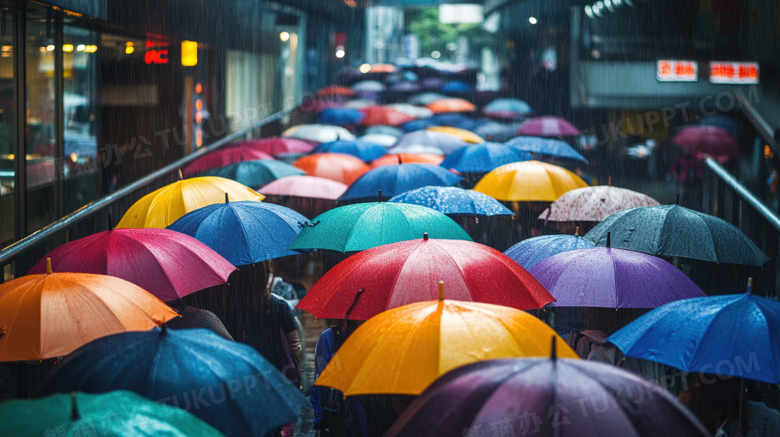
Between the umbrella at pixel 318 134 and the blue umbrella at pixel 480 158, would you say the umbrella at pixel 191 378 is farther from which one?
the umbrella at pixel 318 134

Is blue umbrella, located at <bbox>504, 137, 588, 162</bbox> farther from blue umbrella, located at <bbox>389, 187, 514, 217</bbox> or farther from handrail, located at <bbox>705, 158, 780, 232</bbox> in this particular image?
blue umbrella, located at <bbox>389, 187, 514, 217</bbox>

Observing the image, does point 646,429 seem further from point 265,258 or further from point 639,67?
point 639,67

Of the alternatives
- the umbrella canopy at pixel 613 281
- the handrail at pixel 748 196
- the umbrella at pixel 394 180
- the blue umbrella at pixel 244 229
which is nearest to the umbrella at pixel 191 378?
the umbrella canopy at pixel 613 281

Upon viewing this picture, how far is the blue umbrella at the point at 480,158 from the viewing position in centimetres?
995

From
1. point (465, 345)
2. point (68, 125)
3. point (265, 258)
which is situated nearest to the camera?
point (465, 345)

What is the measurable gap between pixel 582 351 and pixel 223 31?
54.0 ft

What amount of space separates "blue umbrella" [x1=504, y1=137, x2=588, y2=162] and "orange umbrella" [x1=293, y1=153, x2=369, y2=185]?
242 cm

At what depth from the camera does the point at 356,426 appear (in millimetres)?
4953

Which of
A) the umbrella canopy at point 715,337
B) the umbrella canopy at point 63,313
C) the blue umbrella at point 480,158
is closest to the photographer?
the umbrella canopy at point 715,337

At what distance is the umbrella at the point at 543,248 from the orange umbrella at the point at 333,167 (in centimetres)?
413

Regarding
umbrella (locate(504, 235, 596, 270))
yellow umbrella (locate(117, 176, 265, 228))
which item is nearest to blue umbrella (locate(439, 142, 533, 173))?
yellow umbrella (locate(117, 176, 265, 228))

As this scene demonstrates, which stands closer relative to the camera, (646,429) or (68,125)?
(646,429)

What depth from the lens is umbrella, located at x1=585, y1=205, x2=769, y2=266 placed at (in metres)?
5.88

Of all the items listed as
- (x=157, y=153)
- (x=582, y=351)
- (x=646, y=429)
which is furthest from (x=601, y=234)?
(x=157, y=153)
